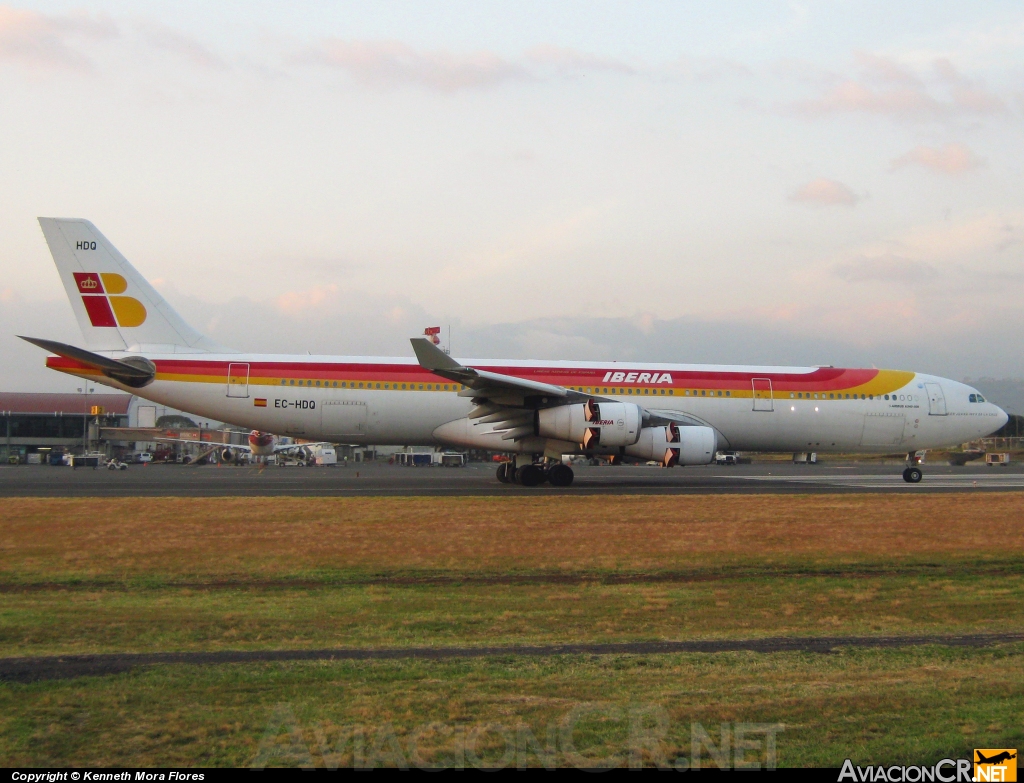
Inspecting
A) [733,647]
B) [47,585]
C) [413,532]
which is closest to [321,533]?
[413,532]

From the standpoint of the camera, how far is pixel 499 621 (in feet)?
27.7

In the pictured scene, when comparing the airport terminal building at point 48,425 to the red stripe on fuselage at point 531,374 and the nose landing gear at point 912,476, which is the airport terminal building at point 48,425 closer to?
the red stripe on fuselage at point 531,374

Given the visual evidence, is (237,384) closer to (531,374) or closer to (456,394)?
(456,394)

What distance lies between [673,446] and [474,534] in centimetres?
1033

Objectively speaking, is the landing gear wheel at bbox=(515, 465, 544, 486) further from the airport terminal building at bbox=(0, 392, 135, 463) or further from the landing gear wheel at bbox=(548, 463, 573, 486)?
the airport terminal building at bbox=(0, 392, 135, 463)

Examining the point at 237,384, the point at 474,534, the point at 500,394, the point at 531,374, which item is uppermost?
the point at 531,374

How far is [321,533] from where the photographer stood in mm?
13953

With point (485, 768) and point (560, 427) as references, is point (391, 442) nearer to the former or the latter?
point (560, 427)

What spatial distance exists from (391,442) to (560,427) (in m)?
5.26

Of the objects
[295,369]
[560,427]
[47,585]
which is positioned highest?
[295,369]

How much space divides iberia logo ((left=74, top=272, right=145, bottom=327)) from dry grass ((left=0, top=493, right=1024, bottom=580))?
6.63 m

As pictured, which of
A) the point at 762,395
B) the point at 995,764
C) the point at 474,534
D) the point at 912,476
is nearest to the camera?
the point at 995,764

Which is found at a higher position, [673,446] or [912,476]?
[673,446]

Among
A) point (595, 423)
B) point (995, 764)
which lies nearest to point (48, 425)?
point (595, 423)
